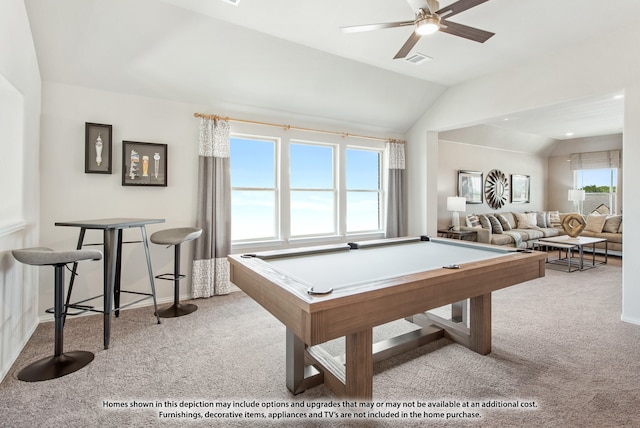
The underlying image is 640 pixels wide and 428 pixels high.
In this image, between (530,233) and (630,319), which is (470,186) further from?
(630,319)

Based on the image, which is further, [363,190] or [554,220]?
[554,220]

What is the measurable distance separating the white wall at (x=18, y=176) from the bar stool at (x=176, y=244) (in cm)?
102

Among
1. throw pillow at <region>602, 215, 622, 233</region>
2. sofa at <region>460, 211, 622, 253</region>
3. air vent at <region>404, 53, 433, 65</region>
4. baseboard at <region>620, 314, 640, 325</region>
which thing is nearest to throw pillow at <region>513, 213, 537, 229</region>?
sofa at <region>460, 211, 622, 253</region>

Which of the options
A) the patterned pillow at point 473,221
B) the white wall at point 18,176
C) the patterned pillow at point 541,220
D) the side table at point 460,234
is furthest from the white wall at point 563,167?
the white wall at point 18,176

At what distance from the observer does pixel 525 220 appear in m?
7.40

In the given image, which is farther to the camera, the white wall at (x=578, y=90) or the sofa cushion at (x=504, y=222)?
the sofa cushion at (x=504, y=222)

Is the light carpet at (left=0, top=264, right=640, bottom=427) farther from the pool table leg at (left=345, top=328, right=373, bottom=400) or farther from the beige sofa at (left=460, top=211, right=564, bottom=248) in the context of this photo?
the beige sofa at (left=460, top=211, right=564, bottom=248)

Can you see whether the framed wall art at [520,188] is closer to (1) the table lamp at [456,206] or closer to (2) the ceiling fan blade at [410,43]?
(1) the table lamp at [456,206]

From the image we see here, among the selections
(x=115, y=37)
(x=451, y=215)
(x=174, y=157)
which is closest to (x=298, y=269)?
(x=174, y=157)

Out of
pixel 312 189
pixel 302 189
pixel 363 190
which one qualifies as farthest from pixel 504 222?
pixel 302 189

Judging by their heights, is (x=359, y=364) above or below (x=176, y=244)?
below

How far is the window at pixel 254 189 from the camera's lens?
4.36m

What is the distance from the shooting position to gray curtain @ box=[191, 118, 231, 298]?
3.84 meters

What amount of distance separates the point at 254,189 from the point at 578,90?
405 centimetres
